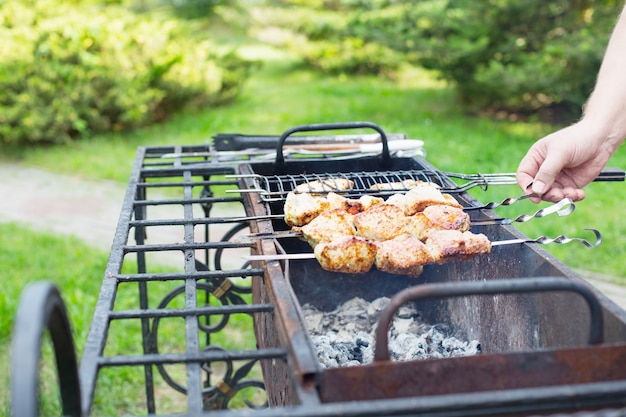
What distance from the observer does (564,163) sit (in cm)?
232

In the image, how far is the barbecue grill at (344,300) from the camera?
1248 millimetres

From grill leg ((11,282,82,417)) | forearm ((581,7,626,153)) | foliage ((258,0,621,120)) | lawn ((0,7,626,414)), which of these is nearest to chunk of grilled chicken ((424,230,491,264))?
forearm ((581,7,626,153))

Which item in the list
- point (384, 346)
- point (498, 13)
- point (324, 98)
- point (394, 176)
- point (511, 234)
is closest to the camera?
point (384, 346)

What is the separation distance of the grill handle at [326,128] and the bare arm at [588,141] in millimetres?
607

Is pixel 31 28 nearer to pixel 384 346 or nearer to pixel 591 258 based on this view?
pixel 591 258

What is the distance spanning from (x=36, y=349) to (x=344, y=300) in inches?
73.0

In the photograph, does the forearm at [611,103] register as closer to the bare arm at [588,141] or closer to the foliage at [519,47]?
the bare arm at [588,141]

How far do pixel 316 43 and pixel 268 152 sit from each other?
39.3 ft

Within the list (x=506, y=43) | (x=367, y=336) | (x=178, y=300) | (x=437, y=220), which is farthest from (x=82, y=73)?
(x=437, y=220)

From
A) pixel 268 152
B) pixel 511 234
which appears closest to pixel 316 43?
pixel 268 152

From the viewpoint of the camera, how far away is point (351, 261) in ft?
6.84

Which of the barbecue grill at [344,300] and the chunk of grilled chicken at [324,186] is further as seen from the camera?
the chunk of grilled chicken at [324,186]

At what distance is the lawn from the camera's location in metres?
5.08

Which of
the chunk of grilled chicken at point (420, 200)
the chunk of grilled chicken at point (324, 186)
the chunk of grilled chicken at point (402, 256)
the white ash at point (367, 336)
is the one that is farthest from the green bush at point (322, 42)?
the chunk of grilled chicken at point (402, 256)
